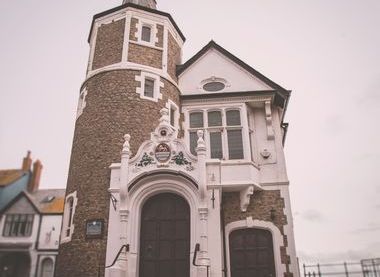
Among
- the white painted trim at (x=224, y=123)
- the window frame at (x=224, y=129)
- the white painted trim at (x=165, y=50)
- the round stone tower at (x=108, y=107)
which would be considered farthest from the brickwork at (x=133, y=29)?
the window frame at (x=224, y=129)

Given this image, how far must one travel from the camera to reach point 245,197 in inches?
511

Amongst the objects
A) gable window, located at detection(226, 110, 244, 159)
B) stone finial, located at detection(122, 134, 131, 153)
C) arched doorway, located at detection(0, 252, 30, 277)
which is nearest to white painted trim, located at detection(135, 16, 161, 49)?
Result: gable window, located at detection(226, 110, 244, 159)

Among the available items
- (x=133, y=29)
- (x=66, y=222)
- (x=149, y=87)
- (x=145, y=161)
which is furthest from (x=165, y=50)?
(x=66, y=222)

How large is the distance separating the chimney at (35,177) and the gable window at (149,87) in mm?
30197

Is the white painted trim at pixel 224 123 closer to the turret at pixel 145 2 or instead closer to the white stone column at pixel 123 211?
the white stone column at pixel 123 211

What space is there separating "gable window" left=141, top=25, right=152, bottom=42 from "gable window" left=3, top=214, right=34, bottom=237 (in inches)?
1054

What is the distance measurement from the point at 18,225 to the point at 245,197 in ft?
98.8

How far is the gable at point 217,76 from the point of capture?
16312 mm

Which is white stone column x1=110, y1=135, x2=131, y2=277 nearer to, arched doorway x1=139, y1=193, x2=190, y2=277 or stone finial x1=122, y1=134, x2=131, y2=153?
stone finial x1=122, y1=134, x2=131, y2=153

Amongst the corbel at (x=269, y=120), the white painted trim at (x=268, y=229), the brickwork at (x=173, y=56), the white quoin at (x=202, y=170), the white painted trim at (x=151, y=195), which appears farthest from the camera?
the brickwork at (x=173, y=56)

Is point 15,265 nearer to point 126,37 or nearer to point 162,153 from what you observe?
point 126,37

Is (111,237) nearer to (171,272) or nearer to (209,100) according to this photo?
(171,272)

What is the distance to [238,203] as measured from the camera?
13328 mm

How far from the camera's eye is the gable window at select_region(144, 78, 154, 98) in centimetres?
1487
